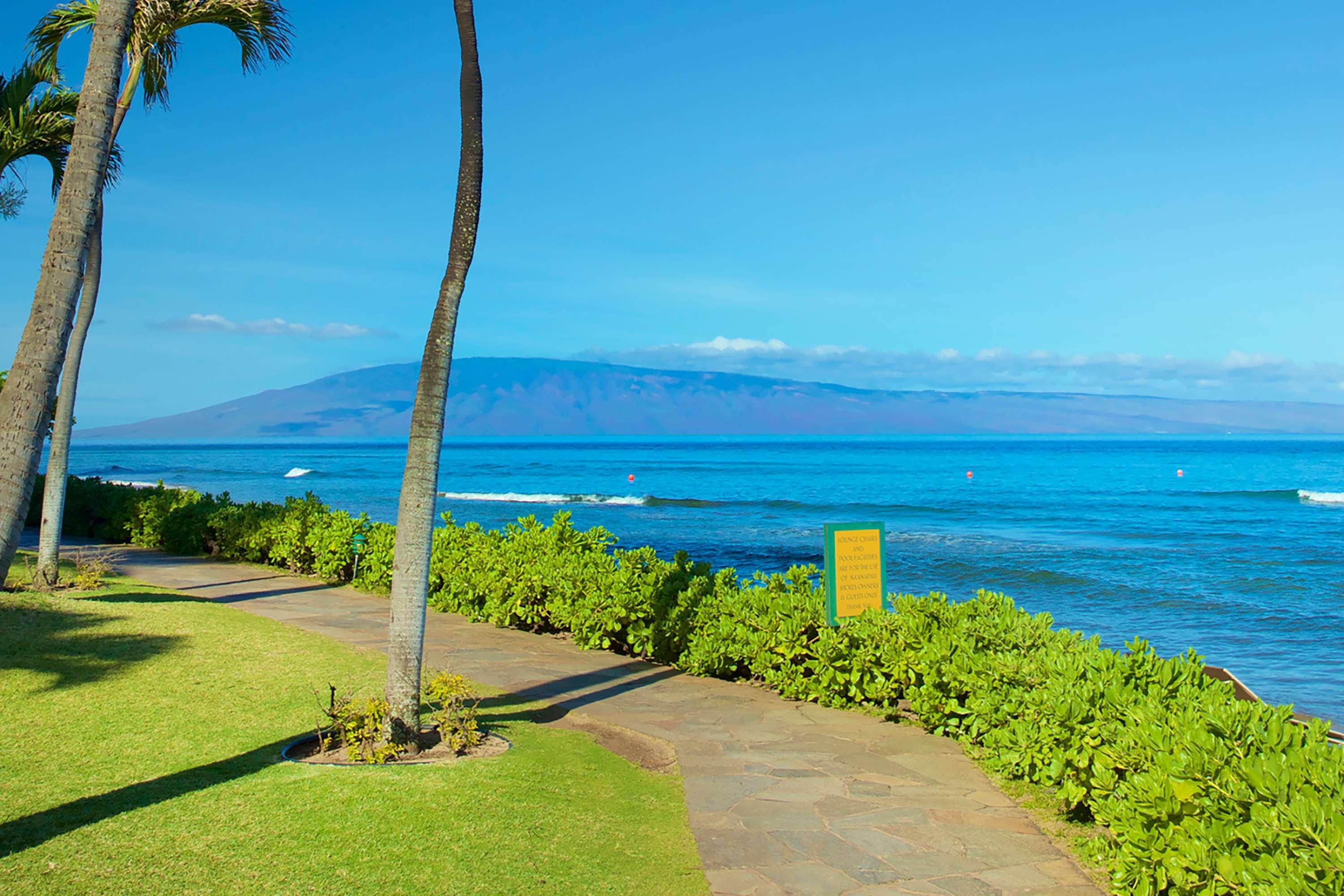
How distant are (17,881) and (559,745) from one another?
10.9ft

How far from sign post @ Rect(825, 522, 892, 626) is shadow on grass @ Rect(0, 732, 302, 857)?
14.7 feet

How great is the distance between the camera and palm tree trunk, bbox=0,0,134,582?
4.68 metres

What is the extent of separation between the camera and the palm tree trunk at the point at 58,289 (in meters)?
4.68

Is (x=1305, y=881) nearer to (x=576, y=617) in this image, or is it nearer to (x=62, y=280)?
(x=62, y=280)

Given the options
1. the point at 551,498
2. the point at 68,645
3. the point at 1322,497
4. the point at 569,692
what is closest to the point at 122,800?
the point at 68,645

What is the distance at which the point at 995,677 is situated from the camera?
261 inches

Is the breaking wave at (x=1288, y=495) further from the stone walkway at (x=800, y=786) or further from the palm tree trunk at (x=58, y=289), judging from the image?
the palm tree trunk at (x=58, y=289)

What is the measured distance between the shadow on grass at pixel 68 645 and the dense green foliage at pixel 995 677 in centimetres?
436

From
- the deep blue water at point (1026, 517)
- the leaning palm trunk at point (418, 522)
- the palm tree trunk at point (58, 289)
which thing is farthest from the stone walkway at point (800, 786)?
the deep blue water at point (1026, 517)

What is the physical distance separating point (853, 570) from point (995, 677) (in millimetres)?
1900

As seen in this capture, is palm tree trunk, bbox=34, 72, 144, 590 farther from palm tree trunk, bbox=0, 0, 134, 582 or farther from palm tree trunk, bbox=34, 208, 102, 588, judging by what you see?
palm tree trunk, bbox=0, 0, 134, 582

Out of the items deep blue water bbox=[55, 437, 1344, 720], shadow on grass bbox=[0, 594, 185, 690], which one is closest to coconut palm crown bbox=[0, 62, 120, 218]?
shadow on grass bbox=[0, 594, 185, 690]

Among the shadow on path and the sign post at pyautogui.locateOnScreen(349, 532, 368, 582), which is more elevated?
the sign post at pyautogui.locateOnScreen(349, 532, 368, 582)

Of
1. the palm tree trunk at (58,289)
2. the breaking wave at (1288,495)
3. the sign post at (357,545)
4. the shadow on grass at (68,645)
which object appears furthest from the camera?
the breaking wave at (1288,495)
